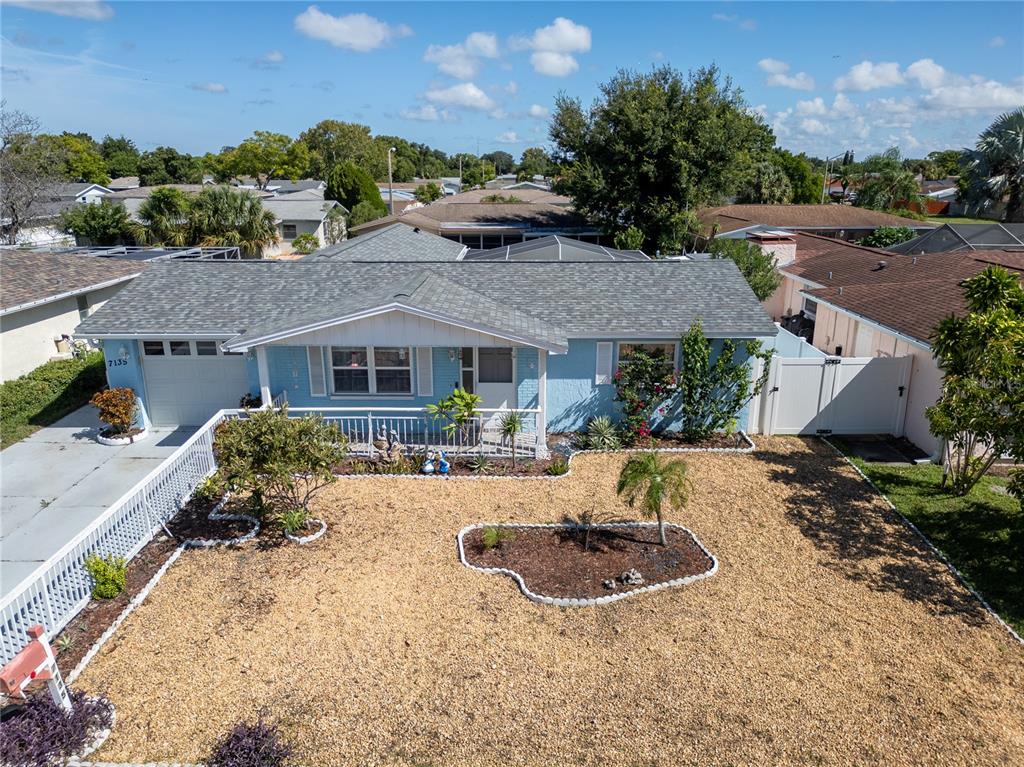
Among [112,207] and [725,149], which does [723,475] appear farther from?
[112,207]

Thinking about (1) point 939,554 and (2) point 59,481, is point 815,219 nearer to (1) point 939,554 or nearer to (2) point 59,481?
(1) point 939,554

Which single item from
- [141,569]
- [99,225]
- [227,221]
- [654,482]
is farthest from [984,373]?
[99,225]

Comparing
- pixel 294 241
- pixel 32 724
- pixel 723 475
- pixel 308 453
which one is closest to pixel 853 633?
pixel 723 475

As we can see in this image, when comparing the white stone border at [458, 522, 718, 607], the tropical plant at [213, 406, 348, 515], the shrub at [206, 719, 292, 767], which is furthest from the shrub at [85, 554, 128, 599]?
the white stone border at [458, 522, 718, 607]

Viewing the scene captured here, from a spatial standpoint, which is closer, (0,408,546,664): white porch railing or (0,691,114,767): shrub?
(0,691,114,767): shrub

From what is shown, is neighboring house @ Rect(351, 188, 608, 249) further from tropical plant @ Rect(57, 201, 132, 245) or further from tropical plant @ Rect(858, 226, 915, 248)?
tropical plant @ Rect(858, 226, 915, 248)

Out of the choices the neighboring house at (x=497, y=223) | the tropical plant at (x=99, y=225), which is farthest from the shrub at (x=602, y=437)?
the tropical plant at (x=99, y=225)

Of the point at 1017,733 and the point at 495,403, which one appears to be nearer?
the point at 1017,733
